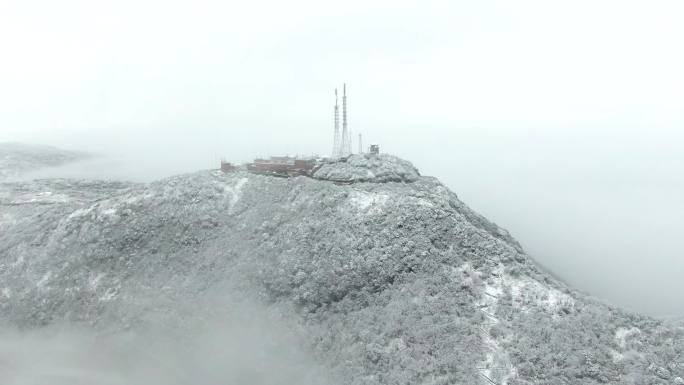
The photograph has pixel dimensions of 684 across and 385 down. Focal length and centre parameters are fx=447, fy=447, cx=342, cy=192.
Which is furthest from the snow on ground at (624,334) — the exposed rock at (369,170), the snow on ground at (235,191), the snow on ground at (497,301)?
the snow on ground at (235,191)

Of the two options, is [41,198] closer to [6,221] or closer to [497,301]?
[6,221]

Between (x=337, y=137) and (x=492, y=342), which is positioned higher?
(x=337, y=137)

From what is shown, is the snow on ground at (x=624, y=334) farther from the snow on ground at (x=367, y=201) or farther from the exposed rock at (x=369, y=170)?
the exposed rock at (x=369, y=170)

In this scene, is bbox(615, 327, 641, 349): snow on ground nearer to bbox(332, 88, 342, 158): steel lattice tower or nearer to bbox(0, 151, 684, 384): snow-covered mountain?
bbox(0, 151, 684, 384): snow-covered mountain

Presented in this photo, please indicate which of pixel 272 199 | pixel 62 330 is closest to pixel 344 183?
pixel 272 199

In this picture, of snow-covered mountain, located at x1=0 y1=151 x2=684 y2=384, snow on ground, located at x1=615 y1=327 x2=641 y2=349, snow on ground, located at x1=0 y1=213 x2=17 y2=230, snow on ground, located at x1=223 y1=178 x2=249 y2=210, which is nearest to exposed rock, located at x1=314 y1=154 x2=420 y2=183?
snow-covered mountain, located at x1=0 y1=151 x2=684 y2=384

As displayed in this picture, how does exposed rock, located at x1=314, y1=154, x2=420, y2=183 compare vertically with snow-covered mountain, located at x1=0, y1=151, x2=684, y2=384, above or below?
above

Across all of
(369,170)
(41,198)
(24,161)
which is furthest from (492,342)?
(24,161)

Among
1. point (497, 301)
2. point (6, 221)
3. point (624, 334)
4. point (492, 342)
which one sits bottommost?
point (492, 342)
